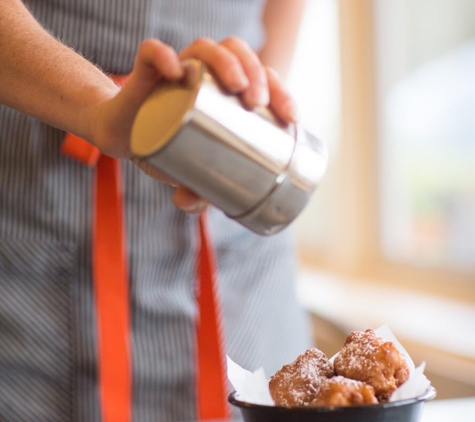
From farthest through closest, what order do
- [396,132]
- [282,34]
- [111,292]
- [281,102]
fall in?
[396,132] < [282,34] < [111,292] < [281,102]

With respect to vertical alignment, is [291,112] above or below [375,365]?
above

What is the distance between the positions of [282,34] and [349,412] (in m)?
0.94

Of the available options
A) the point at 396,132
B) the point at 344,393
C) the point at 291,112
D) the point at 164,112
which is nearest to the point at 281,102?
the point at 291,112

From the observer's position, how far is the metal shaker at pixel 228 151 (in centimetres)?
50

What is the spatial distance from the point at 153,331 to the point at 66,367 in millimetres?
116

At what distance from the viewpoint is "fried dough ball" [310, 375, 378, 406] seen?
1.55 feet

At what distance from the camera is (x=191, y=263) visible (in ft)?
3.28

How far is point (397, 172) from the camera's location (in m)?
2.27

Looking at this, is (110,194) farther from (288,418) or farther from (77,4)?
(288,418)

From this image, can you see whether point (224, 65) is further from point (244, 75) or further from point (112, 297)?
point (112, 297)

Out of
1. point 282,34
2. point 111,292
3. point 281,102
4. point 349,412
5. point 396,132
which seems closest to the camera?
point 349,412

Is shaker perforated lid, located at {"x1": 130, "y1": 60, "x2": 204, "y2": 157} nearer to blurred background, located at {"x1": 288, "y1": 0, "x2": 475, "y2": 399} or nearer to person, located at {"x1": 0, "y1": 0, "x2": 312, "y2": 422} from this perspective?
person, located at {"x1": 0, "y1": 0, "x2": 312, "y2": 422}

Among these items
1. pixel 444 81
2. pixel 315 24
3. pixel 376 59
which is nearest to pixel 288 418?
pixel 444 81

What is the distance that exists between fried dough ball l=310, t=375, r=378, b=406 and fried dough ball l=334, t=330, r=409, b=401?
0.02 m
